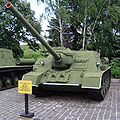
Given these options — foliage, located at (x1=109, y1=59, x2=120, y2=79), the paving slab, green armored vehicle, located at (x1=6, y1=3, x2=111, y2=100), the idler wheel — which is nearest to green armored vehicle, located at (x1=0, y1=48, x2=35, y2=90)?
the idler wheel

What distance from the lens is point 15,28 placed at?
17.3m

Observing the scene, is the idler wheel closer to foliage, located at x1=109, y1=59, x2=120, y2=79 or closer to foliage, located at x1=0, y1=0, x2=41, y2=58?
foliage, located at x1=0, y1=0, x2=41, y2=58

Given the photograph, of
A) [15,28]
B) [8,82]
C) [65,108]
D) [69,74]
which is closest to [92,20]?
[15,28]

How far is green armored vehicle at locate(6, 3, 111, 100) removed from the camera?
697 centimetres

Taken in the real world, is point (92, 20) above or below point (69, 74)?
above

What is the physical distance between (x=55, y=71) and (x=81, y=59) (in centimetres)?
135

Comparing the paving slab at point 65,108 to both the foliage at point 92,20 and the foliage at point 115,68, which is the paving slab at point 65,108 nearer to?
the foliage at point 115,68

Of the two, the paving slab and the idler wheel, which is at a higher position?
the idler wheel

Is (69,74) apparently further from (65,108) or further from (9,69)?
(9,69)

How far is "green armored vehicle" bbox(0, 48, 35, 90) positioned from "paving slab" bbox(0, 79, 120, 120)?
3555 millimetres

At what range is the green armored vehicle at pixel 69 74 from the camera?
22.9 ft

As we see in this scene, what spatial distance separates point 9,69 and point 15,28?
7.00 meters

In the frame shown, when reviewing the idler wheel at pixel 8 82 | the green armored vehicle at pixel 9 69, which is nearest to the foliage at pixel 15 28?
the green armored vehicle at pixel 9 69

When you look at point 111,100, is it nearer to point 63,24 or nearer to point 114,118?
point 114,118
